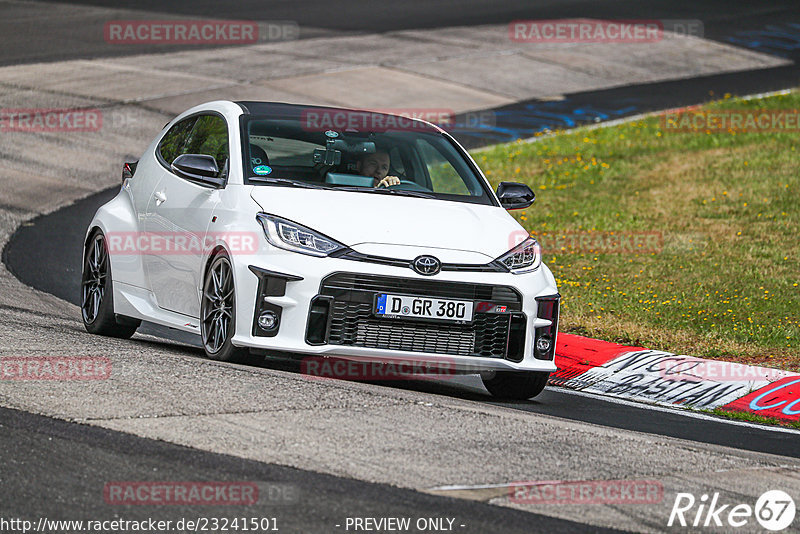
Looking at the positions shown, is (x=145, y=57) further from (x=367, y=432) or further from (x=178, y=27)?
(x=367, y=432)

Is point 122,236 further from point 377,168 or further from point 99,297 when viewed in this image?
point 377,168

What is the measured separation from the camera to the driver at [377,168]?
8562mm

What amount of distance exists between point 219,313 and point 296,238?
734 millimetres

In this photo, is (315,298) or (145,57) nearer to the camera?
(315,298)

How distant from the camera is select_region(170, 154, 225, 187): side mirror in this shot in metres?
8.24

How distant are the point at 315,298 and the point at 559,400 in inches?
81.4

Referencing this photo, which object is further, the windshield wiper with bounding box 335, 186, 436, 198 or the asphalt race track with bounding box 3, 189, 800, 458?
the windshield wiper with bounding box 335, 186, 436, 198

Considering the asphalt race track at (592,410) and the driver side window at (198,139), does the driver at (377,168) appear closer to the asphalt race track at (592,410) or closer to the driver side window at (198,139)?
the driver side window at (198,139)

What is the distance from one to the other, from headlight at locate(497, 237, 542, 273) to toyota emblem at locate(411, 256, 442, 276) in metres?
0.44

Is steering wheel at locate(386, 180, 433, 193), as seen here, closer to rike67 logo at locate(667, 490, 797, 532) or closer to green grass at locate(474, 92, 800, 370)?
green grass at locate(474, 92, 800, 370)

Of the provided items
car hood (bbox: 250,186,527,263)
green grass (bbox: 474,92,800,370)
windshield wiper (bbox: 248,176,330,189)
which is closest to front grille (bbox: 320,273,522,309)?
car hood (bbox: 250,186,527,263)

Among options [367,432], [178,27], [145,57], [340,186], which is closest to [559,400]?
[340,186]

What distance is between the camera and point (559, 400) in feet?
28.6

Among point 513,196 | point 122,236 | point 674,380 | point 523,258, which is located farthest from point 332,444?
point 674,380
